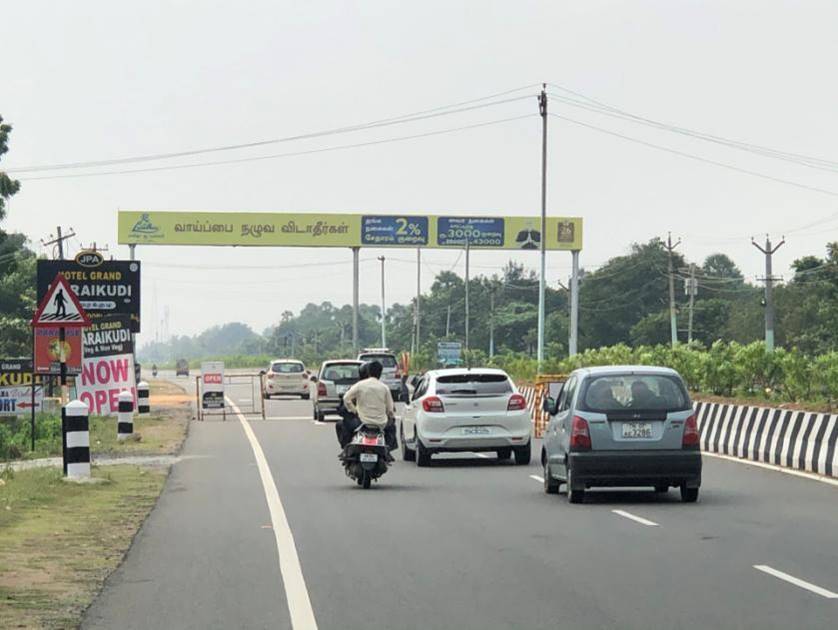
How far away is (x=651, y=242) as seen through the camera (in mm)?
138000

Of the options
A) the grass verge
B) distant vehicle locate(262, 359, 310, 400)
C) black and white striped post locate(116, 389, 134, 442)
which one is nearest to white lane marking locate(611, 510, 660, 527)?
the grass verge

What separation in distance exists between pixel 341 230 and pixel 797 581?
2615 inches

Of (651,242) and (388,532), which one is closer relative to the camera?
(388,532)

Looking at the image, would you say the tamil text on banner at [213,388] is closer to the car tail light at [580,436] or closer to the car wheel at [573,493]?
the car wheel at [573,493]

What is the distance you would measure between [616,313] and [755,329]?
15657mm

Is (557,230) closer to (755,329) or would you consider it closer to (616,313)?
(755,329)

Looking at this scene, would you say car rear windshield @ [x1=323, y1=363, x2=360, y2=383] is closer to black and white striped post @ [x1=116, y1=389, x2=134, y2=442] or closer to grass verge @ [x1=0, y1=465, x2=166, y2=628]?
black and white striped post @ [x1=116, y1=389, x2=134, y2=442]

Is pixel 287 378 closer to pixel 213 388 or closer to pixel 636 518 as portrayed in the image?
pixel 213 388

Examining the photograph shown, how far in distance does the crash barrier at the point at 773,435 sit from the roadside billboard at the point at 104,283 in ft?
61.8

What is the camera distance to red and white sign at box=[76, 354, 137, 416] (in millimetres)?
38781

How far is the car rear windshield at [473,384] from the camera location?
2583 cm

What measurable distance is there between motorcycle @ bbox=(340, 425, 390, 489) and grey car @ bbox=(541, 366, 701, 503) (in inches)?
123

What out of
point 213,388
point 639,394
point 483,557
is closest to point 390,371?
point 213,388

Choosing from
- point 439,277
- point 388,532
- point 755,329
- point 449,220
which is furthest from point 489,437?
point 439,277
